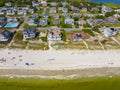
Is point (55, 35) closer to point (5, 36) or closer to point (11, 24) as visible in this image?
point (5, 36)

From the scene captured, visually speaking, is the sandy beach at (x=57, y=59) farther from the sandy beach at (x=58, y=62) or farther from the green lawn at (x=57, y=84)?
the green lawn at (x=57, y=84)

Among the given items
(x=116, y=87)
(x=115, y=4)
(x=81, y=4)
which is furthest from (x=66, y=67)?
(x=115, y=4)

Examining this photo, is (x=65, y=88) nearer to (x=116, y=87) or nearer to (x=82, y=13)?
(x=116, y=87)

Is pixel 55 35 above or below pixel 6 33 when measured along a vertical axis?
below

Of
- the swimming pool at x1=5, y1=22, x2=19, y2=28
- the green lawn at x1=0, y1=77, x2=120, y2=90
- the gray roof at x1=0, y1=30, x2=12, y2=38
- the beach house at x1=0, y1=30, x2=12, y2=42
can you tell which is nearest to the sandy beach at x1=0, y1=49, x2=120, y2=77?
the green lawn at x1=0, y1=77, x2=120, y2=90

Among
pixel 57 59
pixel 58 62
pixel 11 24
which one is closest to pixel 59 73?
pixel 58 62

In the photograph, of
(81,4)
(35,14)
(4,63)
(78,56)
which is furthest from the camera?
(81,4)
